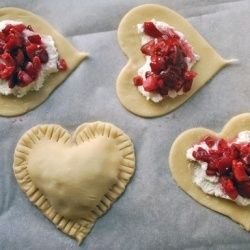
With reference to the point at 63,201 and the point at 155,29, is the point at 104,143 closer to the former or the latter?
the point at 63,201

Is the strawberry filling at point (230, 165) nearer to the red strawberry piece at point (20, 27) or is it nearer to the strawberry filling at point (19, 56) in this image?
the strawberry filling at point (19, 56)

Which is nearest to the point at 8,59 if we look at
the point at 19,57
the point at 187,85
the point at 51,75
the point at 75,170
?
the point at 19,57

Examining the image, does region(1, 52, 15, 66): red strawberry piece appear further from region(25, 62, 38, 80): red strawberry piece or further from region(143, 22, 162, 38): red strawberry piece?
region(143, 22, 162, 38): red strawberry piece

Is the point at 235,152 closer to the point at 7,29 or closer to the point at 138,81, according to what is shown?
the point at 138,81

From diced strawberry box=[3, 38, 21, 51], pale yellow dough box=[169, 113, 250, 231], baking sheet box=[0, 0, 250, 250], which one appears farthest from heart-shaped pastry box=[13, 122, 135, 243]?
diced strawberry box=[3, 38, 21, 51]

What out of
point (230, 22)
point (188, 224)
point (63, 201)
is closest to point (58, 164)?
point (63, 201)
